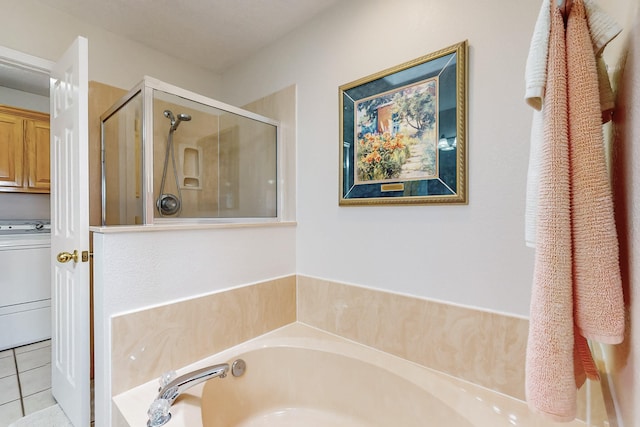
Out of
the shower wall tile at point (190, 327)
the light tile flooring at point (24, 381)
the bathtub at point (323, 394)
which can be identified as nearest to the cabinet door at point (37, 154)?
the light tile flooring at point (24, 381)

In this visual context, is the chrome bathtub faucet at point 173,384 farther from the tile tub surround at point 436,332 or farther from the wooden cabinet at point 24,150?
the wooden cabinet at point 24,150

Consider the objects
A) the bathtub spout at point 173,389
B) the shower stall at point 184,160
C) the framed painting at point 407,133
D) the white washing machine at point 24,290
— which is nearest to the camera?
the bathtub spout at point 173,389

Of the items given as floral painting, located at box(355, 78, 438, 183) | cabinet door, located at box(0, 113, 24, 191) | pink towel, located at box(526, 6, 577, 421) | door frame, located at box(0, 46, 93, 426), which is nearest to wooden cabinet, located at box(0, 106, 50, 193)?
cabinet door, located at box(0, 113, 24, 191)

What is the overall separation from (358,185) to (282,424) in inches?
52.2

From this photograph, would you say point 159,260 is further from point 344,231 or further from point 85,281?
point 344,231

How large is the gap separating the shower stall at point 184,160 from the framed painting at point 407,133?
646mm

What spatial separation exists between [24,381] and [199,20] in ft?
8.66

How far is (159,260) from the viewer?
130cm

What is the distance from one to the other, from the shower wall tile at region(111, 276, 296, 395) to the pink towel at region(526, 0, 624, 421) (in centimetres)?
135

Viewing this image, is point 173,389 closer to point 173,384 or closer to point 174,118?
point 173,384

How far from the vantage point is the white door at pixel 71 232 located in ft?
4.27

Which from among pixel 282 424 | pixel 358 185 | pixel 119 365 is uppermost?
pixel 358 185

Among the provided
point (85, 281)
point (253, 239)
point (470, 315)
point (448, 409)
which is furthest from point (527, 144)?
point (85, 281)

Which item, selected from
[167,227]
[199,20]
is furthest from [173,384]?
[199,20]
